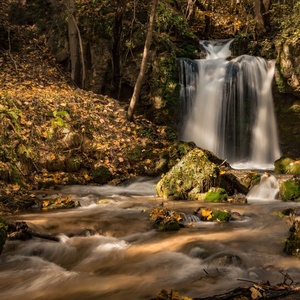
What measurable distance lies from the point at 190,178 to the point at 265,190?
189 centimetres

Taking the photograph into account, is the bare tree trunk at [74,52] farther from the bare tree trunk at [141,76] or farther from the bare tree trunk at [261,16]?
the bare tree trunk at [261,16]

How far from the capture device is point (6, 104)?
10266 millimetres

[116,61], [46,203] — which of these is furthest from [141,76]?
[46,203]

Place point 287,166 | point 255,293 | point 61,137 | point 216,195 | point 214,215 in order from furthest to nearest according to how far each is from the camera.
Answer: point 287,166 → point 61,137 → point 216,195 → point 214,215 → point 255,293

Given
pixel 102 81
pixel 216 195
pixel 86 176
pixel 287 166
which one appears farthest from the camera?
pixel 102 81

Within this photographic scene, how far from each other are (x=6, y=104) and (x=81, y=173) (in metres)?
2.81

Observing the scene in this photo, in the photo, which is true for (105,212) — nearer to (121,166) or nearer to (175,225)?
(175,225)

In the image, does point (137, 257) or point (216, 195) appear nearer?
point (137, 257)

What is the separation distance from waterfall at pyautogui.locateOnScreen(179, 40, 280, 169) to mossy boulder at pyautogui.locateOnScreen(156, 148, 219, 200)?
5.65 metres

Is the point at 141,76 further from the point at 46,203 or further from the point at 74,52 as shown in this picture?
the point at 46,203

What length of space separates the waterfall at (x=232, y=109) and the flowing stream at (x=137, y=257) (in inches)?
281

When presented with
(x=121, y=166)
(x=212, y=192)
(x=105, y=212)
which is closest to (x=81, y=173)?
(x=121, y=166)

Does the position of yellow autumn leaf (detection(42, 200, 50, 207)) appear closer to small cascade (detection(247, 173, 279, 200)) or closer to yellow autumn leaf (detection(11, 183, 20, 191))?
yellow autumn leaf (detection(11, 183, 20, 191))

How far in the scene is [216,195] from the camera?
815 cm
